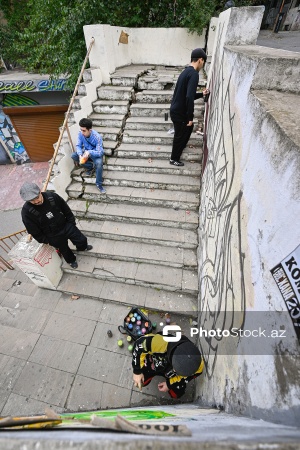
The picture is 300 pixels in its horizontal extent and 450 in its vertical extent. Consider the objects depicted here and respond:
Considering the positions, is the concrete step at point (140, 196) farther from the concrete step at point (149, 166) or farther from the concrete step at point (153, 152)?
the concrete step at point (153, 152)

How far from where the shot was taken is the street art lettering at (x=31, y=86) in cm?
852

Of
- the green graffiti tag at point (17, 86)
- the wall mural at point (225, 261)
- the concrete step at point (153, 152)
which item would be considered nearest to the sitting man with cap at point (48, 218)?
the wall mural at point (225, 261)

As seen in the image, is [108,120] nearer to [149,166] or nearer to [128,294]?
[149,166]

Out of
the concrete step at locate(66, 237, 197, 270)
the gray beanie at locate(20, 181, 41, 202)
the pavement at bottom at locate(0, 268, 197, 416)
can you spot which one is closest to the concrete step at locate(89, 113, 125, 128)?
the concrete step at locate(66, 237, 197, 270)

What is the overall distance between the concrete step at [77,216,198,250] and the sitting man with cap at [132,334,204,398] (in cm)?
204

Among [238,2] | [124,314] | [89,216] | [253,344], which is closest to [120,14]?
[238,2]

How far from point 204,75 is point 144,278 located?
6.46 meters

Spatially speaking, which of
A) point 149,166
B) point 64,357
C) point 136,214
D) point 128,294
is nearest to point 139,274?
point 128,294

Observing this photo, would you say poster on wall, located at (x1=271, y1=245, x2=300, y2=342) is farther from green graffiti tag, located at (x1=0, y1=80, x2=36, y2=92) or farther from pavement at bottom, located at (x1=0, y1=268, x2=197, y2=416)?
green graffiti tag, located at (x1=0, y1=80, x2=36, y2=92)

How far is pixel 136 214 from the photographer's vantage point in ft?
15.6

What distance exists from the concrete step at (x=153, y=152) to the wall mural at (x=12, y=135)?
22.4 feet

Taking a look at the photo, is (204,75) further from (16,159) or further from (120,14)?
(16,159)

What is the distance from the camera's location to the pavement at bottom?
9.93 feet

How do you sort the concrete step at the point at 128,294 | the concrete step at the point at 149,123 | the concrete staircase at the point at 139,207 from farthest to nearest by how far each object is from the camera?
the concrete step at the point at 149,123 < the concrete staircase at the point at 139,207 < the concrete step at the point at 128,294
